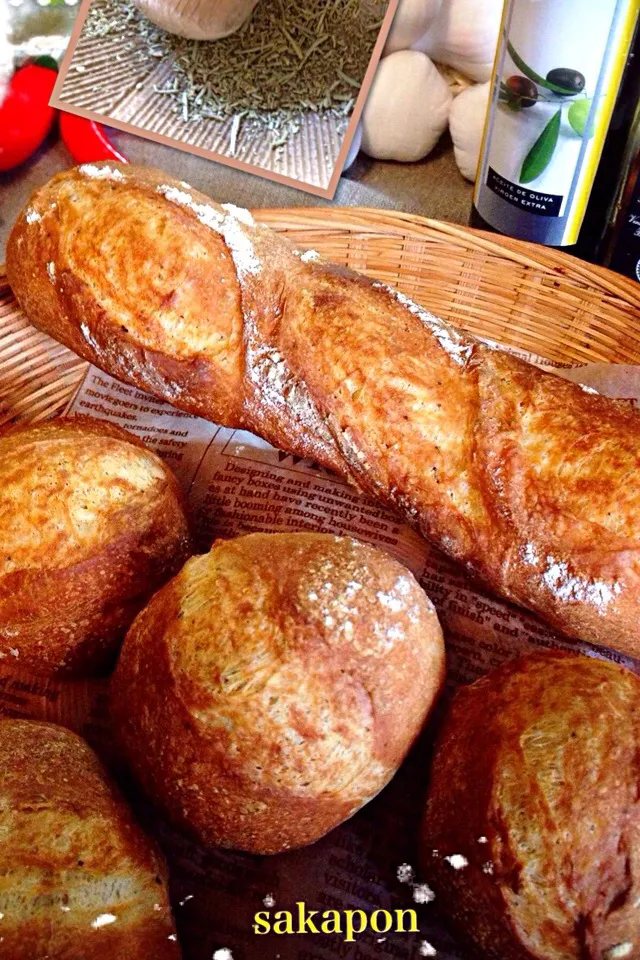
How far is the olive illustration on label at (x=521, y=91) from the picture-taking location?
1.07 metres

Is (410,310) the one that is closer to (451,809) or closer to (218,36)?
(451,809)

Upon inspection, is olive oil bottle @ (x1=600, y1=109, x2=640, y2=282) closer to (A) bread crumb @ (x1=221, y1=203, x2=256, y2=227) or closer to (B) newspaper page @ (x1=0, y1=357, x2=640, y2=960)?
(B) newspaper page @ (x1=0, y1=357, x2=640, y2=960)

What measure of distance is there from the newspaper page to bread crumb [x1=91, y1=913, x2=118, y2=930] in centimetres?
11

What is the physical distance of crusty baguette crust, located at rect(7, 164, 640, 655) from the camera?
0.88 metres

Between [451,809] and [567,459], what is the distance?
36 cm

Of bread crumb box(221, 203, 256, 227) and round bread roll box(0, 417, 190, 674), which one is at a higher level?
bread crumb box(221, 203, 256, 227)

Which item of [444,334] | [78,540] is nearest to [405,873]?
[78,540]

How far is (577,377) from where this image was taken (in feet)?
3.76

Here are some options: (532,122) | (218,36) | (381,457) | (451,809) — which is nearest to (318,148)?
(218,36)

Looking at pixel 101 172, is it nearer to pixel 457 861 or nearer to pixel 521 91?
pixel 521 91

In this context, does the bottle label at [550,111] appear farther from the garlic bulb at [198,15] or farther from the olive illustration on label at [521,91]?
the garlic bulb at [198,15]

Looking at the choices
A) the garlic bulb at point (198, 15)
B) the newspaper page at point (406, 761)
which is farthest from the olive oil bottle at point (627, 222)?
the garlic bulb at point (198, 15)

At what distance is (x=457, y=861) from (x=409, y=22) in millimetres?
1316

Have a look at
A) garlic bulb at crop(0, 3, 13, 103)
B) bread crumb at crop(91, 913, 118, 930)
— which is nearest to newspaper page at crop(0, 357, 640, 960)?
bread crumb at crop(91, 913, 118, 930)
